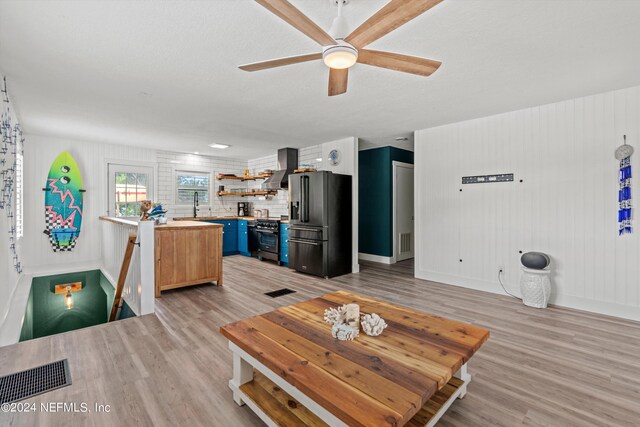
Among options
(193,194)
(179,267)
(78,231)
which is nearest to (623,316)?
(179,267)

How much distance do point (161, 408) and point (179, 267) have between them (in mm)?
2771

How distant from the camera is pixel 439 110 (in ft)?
13.1

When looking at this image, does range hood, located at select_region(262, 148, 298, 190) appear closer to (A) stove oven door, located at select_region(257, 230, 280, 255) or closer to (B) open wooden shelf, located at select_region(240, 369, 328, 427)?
(A) stove oven door, located at select_region(257, 230, 280, 255)

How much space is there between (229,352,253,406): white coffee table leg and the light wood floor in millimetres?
62

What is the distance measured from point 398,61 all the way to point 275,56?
3.79ft

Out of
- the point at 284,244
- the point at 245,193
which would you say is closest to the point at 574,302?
the point at 284,244

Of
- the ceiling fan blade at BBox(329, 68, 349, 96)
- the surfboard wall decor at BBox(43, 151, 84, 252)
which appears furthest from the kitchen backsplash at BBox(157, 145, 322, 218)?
the ceiling fan blade at BBox(329, 68, 349, 96)

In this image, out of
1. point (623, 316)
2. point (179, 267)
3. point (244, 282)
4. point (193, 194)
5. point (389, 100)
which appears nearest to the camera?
point (623, 316)

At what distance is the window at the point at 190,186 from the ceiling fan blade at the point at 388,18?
21.9 ft

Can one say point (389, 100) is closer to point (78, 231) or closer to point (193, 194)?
point (193, 194)

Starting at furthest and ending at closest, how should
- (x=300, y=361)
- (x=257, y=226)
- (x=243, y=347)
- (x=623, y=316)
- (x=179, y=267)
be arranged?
(x=257, y=226) → (x=179, y=267) → (x=623, y=316) → (x=243, y=347) → (x=300, y=361)

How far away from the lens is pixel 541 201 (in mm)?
3891

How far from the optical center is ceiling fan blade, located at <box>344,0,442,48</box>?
4.57 feet

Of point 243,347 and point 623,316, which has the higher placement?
point 243,347
